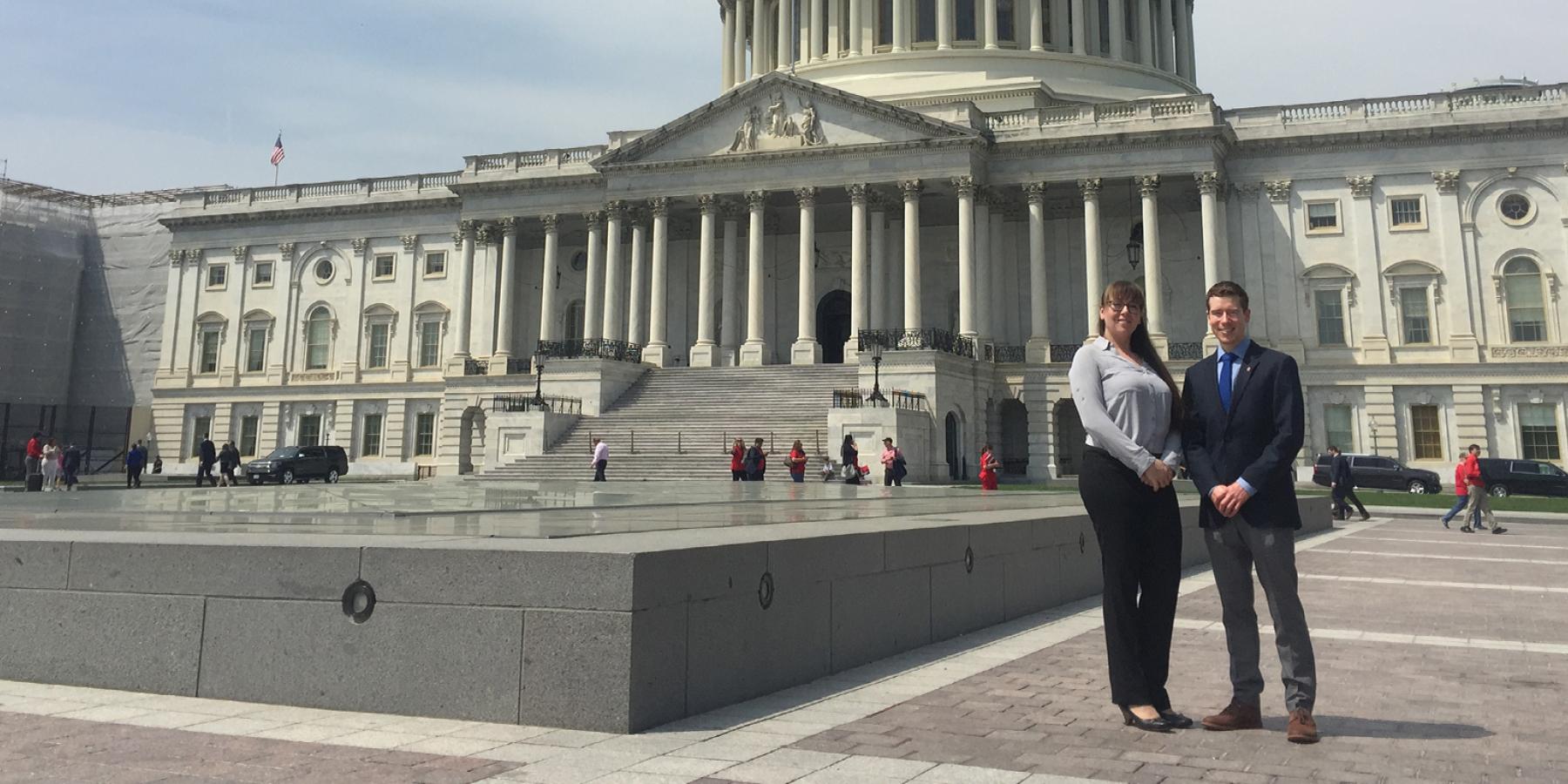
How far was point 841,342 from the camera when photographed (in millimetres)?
54062

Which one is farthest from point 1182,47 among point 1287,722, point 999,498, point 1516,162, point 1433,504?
point 1287,722

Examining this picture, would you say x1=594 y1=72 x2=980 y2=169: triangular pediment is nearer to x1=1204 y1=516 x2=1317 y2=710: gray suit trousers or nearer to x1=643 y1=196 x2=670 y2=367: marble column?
x1=643 y1=196 x2=670 y2=367: marble column

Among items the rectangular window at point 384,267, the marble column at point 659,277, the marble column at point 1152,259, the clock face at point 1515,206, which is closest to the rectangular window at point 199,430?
the rectangular window at point 384,267

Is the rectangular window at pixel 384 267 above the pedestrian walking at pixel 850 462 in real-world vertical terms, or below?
above

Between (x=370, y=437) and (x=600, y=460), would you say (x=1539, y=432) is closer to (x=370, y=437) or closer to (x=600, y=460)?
(x=600, y=460)

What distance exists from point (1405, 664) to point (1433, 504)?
29.8 m

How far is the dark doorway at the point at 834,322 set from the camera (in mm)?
53844

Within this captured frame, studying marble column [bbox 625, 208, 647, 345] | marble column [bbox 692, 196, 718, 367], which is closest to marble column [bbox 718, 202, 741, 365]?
marble column [bbox 692, 196, 718, 367]

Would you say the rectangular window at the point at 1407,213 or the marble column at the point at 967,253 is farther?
the marble column at the point at 967,253

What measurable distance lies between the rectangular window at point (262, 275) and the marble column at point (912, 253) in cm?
3796

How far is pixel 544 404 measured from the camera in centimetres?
3941

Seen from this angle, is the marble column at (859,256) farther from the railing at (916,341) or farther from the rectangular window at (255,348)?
the rectangular window at (255,348)

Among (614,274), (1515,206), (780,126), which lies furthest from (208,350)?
(1515,206)

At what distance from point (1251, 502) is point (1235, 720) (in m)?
1.23
